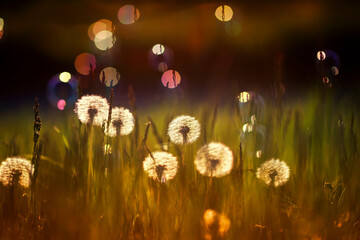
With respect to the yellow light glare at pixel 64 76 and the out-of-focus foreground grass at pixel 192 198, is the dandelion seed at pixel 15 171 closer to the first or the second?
the out-of-focus foreground grass at pixel 192 198

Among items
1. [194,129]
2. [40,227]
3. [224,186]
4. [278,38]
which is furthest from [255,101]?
[278,38]

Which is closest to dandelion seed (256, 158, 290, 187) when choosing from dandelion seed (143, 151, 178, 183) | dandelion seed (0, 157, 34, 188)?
dandelion seed (143, 151, 178, 183)

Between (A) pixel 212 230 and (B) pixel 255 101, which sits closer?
(A) pixel 212 230

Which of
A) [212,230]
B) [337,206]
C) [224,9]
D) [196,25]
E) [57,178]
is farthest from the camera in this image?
[196,25]

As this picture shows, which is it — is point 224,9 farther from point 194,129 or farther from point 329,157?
point 329,157

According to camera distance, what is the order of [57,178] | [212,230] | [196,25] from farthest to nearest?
[196,25] < [57,178] < [212,230]

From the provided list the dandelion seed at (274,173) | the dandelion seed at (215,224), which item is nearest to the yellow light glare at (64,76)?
the dandelion seed at (274,173)

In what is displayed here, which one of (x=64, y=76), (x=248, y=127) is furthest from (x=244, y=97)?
(x=64, y=76)
